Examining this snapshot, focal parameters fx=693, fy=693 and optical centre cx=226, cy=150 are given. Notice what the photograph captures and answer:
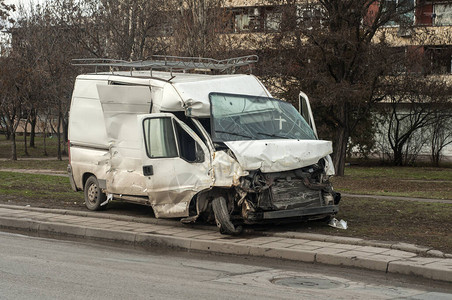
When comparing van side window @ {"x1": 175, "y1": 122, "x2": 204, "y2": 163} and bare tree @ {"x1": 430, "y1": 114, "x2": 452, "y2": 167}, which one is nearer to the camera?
van side window @ {"x1": 175, "y1": 122, "x2": 204, "y2": 163}

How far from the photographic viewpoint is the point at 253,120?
1209 cm

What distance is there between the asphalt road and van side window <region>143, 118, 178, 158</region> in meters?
2.43

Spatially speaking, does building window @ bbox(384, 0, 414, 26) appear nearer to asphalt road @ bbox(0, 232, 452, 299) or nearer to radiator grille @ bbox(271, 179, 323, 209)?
radiator grille @ bbox(271, 179, 323, 209)

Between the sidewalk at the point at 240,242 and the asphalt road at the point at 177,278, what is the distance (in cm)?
20

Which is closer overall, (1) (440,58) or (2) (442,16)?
(1) (440,58)

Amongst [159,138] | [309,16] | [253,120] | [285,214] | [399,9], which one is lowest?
[285,214]

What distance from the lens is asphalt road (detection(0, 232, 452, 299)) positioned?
7223mm

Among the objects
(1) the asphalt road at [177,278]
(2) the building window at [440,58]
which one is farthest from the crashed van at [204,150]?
(2) the building window at [440,58]

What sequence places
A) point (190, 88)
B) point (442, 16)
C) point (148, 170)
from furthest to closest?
1. point (442, 16)
2. point (148, 170)
3. point (190, 88)

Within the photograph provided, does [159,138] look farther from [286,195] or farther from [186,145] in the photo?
[286,195]

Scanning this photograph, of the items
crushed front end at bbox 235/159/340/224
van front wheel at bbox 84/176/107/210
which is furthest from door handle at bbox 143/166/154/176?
van front wheel at bbox 84/176/107/210

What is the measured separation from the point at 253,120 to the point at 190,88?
4.14ft

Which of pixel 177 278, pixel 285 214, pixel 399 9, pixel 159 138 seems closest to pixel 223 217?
pixel 285 214

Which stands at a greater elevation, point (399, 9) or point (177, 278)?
point (399, 9)
